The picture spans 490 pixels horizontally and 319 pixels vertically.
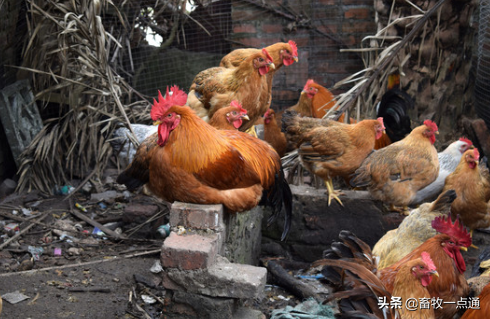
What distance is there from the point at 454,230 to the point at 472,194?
3.07 feet

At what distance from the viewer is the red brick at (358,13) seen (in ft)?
21.7

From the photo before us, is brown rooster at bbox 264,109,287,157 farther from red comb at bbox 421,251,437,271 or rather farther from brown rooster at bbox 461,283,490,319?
brown rooster at bbox 461,283,490,319

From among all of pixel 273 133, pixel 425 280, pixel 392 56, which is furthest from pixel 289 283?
pixel 392 56

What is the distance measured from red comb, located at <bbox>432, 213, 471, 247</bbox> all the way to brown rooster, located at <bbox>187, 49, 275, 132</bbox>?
5.97 feet

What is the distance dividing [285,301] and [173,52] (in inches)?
166

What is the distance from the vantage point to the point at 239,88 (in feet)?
14.3

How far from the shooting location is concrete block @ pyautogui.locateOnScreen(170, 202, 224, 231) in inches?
121

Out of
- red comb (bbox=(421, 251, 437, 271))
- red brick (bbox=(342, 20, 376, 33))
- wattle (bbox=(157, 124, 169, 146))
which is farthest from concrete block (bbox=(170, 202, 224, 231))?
red brick (bbox=(342, 20, 376, 33))

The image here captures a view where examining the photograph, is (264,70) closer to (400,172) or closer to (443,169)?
(400,172)

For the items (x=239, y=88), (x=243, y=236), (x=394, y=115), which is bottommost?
(x=243, y=236)

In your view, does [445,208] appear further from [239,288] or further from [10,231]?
[10,231]

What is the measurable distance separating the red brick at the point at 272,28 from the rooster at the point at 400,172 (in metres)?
2.98

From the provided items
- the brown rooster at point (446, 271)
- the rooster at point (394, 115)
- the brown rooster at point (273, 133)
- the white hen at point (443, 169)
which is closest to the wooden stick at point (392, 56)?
the rooster at point (394, 115)

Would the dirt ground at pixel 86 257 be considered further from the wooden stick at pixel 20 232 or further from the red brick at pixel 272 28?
the red brick at pixel 272 28
